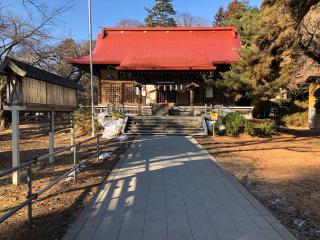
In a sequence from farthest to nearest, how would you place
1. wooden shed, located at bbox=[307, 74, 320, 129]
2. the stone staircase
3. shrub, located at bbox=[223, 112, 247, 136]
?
wooden shed, located at bbox=[307, 74, 320, 129]
the stone staircase
shrub, located at bbox=[223, 112, 247, 136]

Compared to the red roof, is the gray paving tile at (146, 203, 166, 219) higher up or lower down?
lower down

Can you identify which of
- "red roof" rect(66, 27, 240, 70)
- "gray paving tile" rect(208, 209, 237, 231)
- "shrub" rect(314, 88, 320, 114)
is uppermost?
"red roof" rect(66, 27, 240, 70)

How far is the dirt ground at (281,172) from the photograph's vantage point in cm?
656

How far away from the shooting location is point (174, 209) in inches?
268

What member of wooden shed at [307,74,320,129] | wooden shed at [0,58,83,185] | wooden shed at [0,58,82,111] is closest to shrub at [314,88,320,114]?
wooden shed at [307,74,320,129]

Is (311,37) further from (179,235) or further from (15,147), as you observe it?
(179,235)

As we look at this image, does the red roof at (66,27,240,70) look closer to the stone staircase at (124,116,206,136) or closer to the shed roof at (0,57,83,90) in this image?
the stone staircase at (124,116,206,136)

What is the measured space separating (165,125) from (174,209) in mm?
16655

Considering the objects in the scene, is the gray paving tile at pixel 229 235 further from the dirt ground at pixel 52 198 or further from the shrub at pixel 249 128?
the shrub at pixel 249 128

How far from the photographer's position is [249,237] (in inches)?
213

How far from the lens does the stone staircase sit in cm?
2242

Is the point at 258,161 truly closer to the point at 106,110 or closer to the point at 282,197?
the point at 282,197

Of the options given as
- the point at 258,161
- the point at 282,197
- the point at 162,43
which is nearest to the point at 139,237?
the point at 282,197

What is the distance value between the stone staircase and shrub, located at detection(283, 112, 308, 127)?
32.4ft
